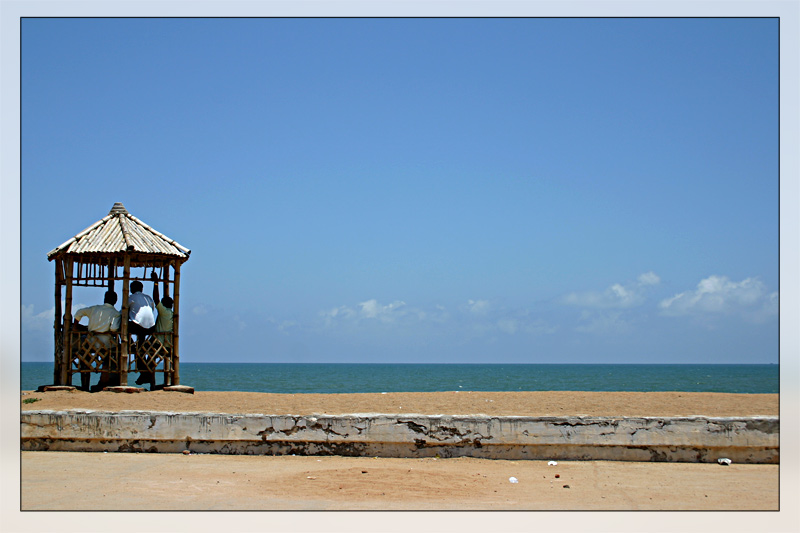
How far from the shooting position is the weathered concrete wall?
834 cm

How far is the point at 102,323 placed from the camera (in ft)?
43.7

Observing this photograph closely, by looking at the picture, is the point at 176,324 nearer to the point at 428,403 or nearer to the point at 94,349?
the point at 94,349

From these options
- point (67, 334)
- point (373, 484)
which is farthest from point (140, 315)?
point (373, 484)

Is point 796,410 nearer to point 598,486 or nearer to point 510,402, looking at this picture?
point 598,486

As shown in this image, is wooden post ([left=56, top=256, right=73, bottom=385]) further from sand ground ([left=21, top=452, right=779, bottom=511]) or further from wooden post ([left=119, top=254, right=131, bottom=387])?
sand ground ([left=21, top=452, right=779, bottom=511])

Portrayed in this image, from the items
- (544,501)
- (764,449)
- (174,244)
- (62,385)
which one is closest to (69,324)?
(62,385)

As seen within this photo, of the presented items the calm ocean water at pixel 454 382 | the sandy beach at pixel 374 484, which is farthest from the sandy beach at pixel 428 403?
the calm ocean water at pixel 454 382

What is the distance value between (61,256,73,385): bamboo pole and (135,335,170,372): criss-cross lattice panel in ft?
3.71

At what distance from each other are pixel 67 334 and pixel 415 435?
7.62 meters

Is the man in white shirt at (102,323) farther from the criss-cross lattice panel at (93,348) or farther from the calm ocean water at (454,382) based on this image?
the calm ocean water at (454,382)

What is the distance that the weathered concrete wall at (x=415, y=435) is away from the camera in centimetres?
834

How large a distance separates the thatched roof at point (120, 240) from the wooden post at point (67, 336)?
1.23 feet

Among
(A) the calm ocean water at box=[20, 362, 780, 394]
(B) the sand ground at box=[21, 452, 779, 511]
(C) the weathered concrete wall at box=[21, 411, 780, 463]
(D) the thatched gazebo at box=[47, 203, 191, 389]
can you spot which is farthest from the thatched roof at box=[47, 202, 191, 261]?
(A) the calm ocean water at box=[20, 362, 780, 394]
